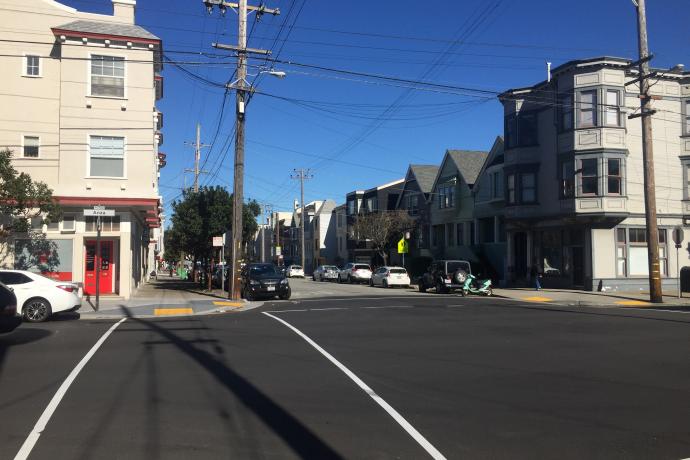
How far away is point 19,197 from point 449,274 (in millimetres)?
20567

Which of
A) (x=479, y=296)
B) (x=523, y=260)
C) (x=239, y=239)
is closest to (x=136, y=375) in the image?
(x=239, y=239)

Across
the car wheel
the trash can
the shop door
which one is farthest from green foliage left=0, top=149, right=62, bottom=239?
the trash can

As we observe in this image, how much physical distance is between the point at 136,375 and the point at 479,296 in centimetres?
2226

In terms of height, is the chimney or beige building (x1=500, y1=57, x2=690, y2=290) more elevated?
the chimney

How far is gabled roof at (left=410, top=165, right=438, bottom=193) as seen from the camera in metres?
52.8

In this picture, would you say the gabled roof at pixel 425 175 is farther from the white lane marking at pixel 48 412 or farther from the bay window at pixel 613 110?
the white lane marking at pixel 48 412

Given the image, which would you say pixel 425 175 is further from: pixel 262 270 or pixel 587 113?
pixel 262 270

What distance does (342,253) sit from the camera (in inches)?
2950

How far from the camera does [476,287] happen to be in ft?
98.0

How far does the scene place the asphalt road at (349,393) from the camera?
5.83 meters

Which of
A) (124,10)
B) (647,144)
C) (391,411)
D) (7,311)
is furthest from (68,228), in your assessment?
(647,144)

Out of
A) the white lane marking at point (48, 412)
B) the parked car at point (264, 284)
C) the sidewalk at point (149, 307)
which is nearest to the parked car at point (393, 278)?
the parked car at point (264, 284)

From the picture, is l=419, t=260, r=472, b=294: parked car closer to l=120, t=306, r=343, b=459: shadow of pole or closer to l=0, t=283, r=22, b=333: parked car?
l=120, t=306, r=343, b=459: shadow of pole

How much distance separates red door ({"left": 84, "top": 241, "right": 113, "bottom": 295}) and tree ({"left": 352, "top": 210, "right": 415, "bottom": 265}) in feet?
91.1
